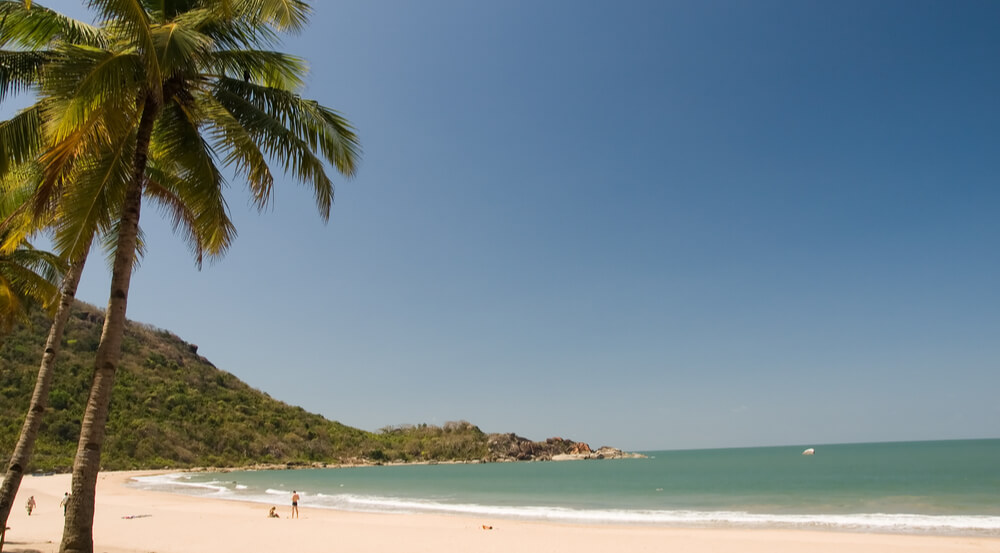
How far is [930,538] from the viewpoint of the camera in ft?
51.1

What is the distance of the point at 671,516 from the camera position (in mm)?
24016

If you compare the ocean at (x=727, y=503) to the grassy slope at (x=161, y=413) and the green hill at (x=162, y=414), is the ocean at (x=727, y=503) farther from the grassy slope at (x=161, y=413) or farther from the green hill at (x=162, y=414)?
the grassy slope at (x=161, y=413)

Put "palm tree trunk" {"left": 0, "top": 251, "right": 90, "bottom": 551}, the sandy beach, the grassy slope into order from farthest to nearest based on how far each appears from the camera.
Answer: the grassy slope → the sandy beach → "palm tree trunk" {"left": 0, "top": 251, "right": 90, "bottom": 551}

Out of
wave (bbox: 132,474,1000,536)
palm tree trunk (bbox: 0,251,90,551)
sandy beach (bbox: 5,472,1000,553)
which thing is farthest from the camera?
wave (bbox: 132,474,1000,536)

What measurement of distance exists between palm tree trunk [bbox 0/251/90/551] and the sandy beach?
3286 millimetres

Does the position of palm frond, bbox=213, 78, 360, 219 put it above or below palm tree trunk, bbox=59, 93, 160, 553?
above

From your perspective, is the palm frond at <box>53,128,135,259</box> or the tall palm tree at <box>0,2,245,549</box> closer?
the tall palm tree at <box>0,2,245,549</box>

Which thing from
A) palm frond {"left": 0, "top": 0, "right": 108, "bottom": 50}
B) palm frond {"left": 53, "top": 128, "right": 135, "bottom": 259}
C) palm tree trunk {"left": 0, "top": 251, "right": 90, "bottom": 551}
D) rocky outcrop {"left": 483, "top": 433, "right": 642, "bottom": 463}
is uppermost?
palm frond {"left": 0, "top": 0, "right": 108, "bottom": 50}

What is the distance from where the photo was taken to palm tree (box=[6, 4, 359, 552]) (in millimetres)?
6047

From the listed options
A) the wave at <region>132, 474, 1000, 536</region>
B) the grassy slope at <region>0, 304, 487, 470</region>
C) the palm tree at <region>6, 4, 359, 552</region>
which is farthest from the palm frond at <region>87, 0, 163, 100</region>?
the grassy slope at <region>0, 304, 487, 470</region>

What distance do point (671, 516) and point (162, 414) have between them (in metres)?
58.6

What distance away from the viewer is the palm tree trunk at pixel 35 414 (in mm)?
7797

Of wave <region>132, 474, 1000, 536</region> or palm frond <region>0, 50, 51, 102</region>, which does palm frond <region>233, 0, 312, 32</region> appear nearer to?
palm frond <region>0, 50, 51, 102</region>

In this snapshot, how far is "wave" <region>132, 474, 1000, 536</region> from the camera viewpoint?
18391 millimetres
